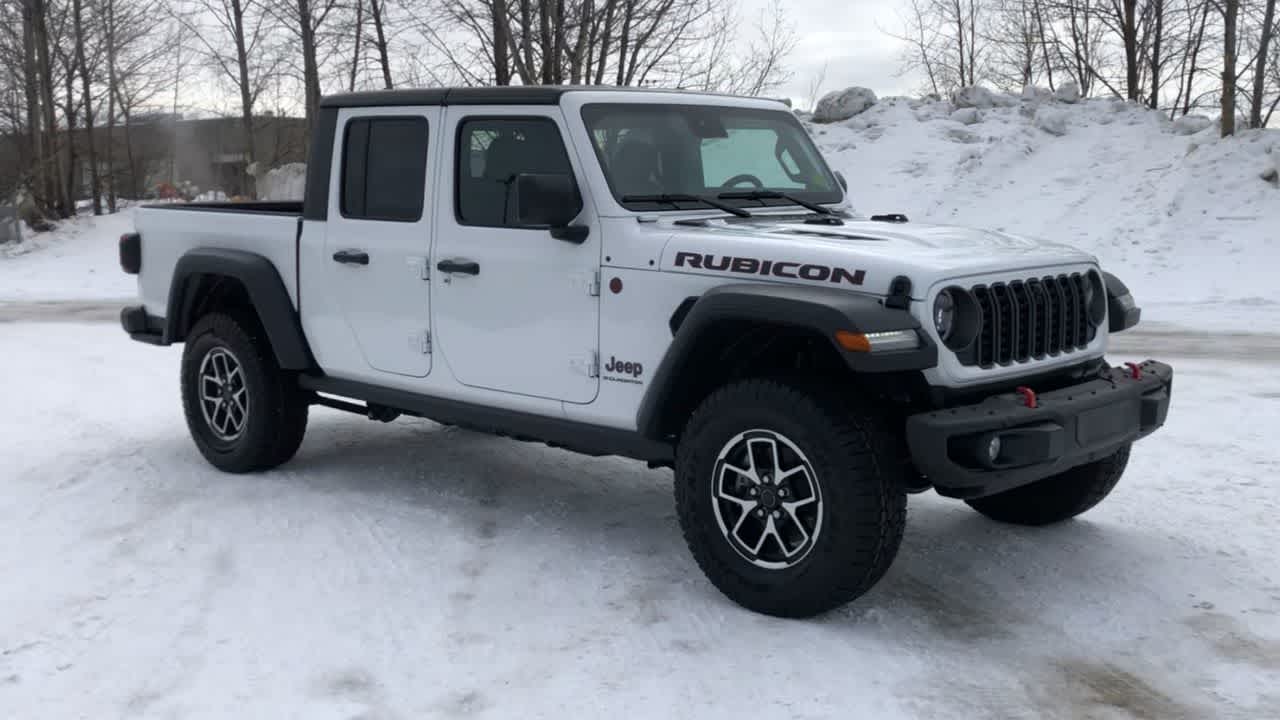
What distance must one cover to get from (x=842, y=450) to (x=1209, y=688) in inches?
52.4

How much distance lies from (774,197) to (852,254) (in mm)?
1275

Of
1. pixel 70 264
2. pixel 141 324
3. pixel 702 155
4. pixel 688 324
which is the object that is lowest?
pixel 70 264

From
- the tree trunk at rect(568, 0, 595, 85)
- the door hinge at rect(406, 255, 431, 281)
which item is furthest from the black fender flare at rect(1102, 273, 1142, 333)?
the tree trunk at rect(568, 0, 595, 85)

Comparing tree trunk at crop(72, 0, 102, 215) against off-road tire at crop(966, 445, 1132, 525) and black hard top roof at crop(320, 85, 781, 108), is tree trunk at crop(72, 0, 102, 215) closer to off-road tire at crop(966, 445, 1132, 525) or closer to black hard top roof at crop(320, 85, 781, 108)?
black hard top roof at crop(320, 85, 781, 108)

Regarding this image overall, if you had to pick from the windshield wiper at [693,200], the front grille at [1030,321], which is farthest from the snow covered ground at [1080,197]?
the windshield wiper at [693,200]

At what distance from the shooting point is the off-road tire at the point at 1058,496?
203 inches

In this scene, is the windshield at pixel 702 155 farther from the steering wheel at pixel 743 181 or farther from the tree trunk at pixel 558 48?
the tree trunk at pixel 558 48

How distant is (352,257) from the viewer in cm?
571

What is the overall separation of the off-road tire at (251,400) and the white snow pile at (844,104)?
2025cm

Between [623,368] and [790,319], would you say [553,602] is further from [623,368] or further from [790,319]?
[790,319]

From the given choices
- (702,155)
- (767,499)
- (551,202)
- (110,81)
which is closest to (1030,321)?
(767,499)

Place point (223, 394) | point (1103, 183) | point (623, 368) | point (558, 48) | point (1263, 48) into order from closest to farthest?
point (623, 368) → point (223, 394) → point (558, 48) → point (1103, 183) → point (1263, 48)

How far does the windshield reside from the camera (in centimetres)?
498

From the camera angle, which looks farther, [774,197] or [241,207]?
[241,207]
